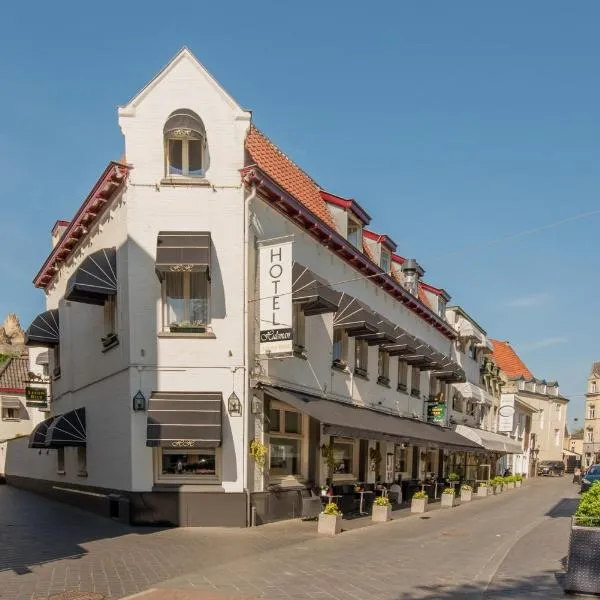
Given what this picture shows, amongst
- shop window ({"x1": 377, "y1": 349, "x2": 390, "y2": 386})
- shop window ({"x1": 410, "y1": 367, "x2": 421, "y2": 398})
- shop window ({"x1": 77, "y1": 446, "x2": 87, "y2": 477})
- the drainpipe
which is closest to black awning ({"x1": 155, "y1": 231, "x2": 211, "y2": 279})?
the drainpipe

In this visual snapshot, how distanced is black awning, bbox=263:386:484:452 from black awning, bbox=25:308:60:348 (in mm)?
10140

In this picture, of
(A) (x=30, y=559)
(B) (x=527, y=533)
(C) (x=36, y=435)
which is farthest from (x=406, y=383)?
(A) (x=30, y=559)

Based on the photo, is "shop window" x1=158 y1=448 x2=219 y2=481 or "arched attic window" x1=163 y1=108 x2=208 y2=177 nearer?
"shop window" x1=158 y1=448 x2=219 y2=481

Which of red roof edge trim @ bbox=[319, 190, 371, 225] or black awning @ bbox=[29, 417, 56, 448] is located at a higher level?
red roof edge trim @ bbox=[319, 190, 371, 225]

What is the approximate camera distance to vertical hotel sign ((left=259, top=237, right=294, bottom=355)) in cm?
1443

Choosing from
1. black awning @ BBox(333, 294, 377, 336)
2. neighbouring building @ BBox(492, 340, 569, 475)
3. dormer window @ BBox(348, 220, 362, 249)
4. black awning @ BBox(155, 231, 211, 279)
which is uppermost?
dormer window @ BBox(348, 220, 362, 249)

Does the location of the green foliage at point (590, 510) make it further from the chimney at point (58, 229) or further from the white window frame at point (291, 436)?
the chimney at point (58, 229)

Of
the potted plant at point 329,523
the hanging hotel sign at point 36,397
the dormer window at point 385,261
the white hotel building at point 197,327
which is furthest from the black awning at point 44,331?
the potted plant at point 329,523

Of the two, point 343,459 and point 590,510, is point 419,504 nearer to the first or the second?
point 343,459

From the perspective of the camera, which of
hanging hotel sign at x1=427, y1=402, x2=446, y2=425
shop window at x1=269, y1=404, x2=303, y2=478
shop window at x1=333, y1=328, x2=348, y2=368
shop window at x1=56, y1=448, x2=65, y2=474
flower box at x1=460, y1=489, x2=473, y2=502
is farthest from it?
hanging hotel sign at x1=427, y1=402, x2=446, y2=425

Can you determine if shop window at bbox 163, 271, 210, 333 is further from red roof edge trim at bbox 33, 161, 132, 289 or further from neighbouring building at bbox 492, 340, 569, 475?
neighbouring building at bbox 492, 340, 569, 475

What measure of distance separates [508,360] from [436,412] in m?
37.2

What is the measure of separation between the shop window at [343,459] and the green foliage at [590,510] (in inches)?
440

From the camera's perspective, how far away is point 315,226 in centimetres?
1794
